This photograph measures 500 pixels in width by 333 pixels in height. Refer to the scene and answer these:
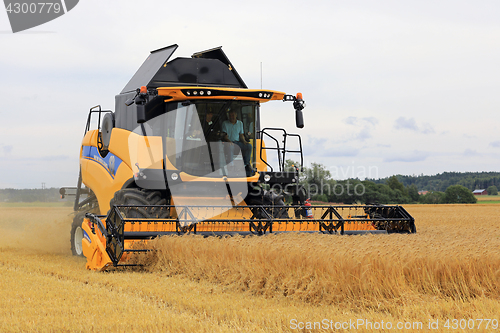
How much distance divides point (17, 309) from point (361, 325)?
121 inches

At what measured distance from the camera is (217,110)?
764cm

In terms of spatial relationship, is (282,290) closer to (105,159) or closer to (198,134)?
(198,134)

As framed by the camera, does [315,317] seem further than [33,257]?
No

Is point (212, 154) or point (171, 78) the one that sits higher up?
point (171, 78)

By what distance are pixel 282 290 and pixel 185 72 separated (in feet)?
16.8

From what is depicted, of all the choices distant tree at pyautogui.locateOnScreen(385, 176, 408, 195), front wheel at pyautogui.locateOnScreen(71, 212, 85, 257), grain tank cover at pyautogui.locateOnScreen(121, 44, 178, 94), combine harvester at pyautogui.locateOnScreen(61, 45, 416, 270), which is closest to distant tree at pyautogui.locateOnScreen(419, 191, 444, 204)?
distant tree at pyautogui.locateOnScreen(385, 176, 408, 195)

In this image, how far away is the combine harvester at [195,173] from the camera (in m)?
6.75

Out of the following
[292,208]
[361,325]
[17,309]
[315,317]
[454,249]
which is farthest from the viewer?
[292,208]

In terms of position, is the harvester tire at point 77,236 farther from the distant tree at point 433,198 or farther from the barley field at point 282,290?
the distant tree at point 433,198

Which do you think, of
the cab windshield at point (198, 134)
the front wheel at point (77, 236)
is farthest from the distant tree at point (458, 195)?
the front wheel at point (77, 236)

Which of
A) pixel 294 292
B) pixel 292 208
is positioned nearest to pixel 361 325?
pixel 294 292

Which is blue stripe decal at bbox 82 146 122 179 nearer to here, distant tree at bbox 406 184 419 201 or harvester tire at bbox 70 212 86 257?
harvester tire at bbox 70 212 86 257

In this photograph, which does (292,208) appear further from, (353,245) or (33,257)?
(33,257)

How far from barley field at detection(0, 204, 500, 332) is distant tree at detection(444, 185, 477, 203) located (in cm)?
5072
